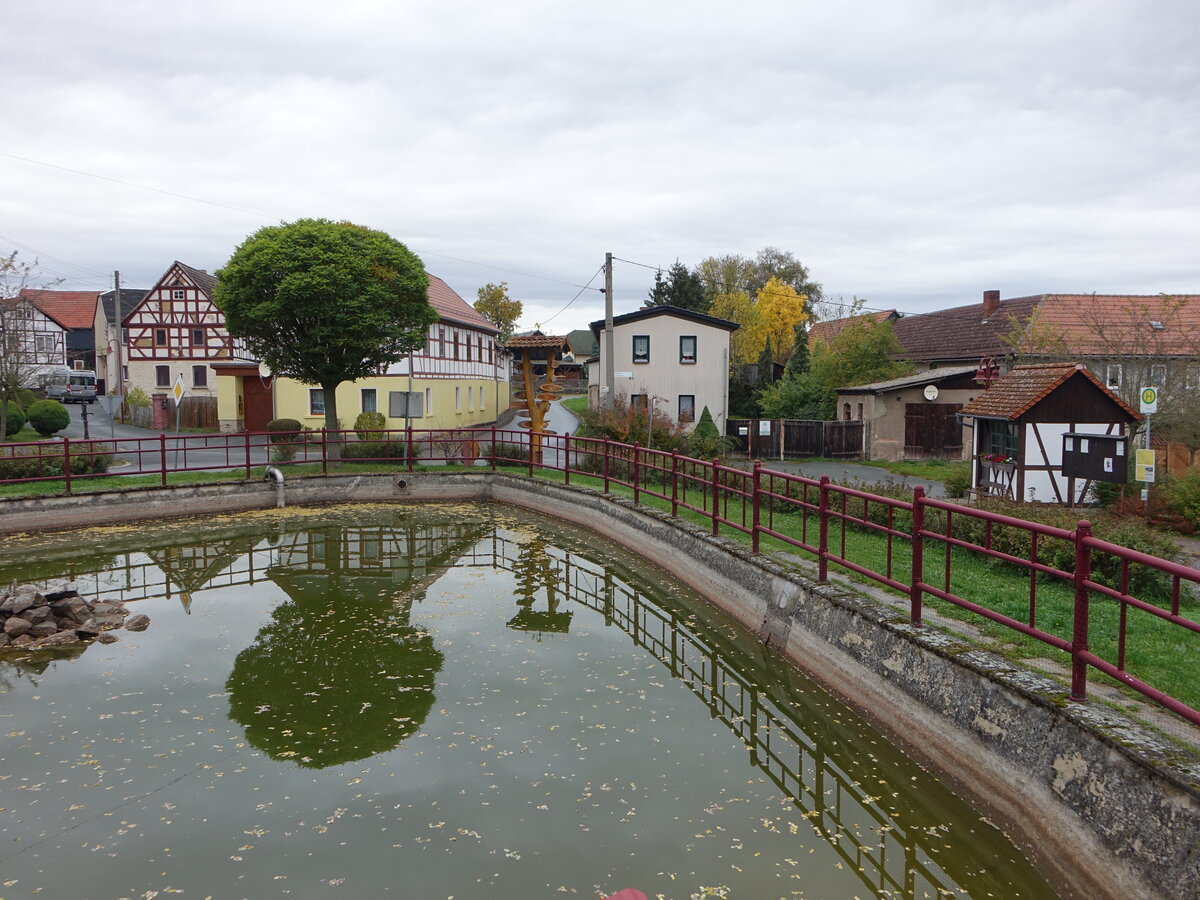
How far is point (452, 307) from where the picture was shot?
40.9 meters

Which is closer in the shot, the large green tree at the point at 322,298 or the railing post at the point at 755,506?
the railing post at the point at 755,506

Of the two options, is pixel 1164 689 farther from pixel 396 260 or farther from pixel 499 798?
pixel 396 260

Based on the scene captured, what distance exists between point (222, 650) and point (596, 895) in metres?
6.25

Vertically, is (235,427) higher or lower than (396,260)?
lower

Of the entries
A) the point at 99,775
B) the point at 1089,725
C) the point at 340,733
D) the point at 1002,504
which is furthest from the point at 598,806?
the point at 1002,504

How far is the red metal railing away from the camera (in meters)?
5.42

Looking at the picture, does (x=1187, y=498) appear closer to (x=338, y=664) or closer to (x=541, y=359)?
(x=338, y=664)

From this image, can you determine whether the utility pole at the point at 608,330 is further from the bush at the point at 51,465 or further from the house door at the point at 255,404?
the house door at the point at 255,404

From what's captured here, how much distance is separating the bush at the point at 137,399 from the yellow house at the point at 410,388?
796 centimetres

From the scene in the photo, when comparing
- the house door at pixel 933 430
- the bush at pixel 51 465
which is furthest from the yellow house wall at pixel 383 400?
the house door at pixel 933 430

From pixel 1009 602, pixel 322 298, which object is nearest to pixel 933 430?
pixel 322 298

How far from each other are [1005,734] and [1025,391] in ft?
45.7

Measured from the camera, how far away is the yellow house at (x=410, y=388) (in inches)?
1329

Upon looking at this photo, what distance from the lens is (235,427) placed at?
120ft
